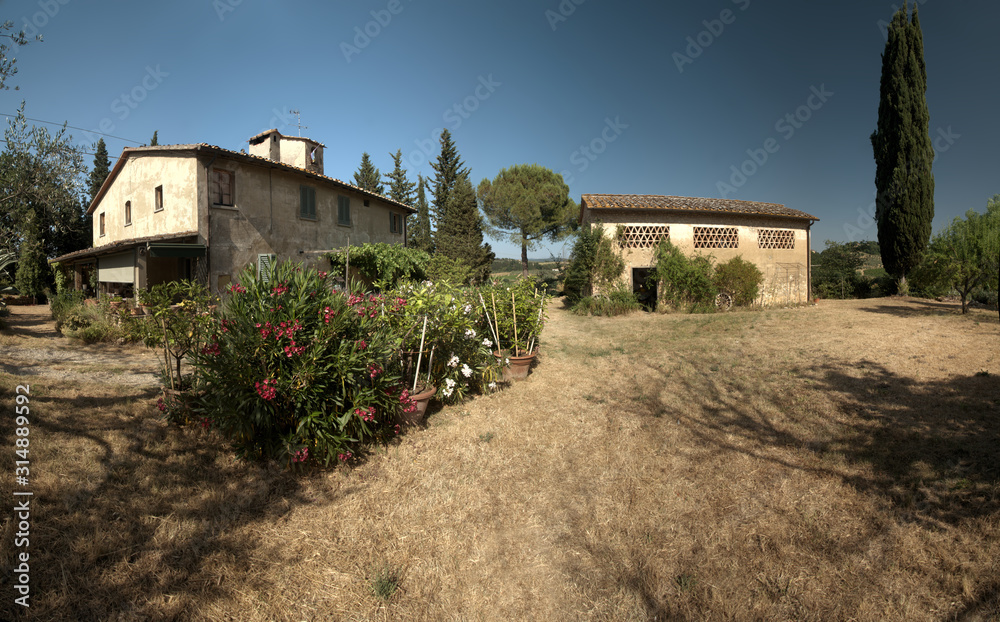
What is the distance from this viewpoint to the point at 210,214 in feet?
40.4

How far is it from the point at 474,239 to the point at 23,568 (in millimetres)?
28917

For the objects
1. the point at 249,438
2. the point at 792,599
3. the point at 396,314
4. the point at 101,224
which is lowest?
the point at 792,599

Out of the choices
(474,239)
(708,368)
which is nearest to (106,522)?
(708,368)

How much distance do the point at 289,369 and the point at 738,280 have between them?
735 inches

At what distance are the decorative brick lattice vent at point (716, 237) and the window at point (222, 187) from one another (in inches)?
714

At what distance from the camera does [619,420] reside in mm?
5699

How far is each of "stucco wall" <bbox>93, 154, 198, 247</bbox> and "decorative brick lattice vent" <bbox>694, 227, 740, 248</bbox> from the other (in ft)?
62.6

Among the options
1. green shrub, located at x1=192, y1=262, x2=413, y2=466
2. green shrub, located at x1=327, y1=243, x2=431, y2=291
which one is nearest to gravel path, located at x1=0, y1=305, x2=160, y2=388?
green shrub, located at x1=192, y1=262, x2=413, y2=466

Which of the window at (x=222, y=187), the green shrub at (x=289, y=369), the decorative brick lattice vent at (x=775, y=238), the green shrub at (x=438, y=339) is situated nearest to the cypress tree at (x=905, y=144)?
the decorative brick lattice vent at (x=775, y=238)

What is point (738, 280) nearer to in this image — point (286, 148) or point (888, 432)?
point (888, 432)

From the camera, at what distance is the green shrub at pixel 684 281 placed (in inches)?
691

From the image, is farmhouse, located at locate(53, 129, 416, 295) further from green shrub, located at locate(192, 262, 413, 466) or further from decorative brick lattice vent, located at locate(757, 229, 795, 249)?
decorative brick lattice vent, located at locate(757, 229, 795, 249)

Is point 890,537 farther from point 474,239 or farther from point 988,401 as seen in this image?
point 474,239

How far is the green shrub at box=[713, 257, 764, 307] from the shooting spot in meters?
17.9
